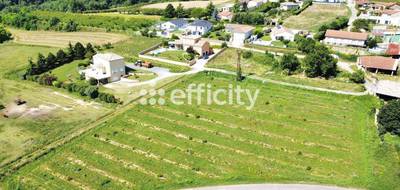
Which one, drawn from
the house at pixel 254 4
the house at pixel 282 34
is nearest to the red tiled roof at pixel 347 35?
the house at pixel 282 34

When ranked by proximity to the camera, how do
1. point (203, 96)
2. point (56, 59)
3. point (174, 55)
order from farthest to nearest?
point (174, 55), point (56, 59), point (203, 96)

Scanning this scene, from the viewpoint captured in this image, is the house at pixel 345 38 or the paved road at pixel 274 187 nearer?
the paved road at pixel 274 187

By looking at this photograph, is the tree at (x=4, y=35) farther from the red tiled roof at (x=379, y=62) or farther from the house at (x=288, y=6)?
the red tiled roof at (x=379, y=62)

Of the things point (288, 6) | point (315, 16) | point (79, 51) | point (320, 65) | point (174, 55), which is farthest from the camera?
point (288, 6)

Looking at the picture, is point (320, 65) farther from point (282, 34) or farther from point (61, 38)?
point (61, 38)

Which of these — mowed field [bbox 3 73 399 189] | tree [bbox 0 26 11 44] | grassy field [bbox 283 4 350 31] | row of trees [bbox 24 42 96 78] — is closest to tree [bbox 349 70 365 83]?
mowed field [bbox 3 73 399 189]

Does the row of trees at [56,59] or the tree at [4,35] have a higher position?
the tree at [4,35]

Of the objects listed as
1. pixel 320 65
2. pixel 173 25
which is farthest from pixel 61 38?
pixel 320 65
